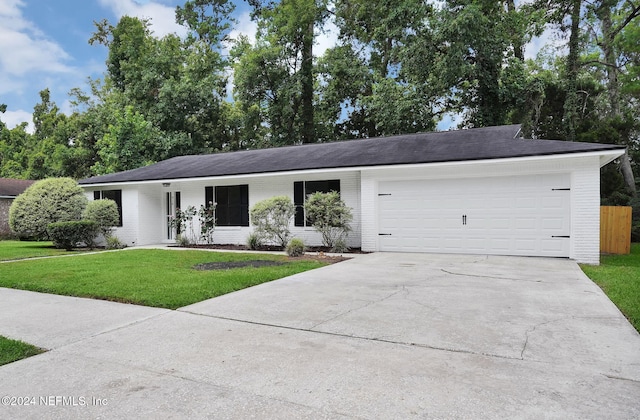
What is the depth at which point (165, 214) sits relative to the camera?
15797 millimetres

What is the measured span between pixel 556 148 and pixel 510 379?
788cm

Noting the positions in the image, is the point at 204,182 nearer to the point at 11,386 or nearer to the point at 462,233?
the point at 462,233

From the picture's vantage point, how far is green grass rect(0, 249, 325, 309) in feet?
19.9

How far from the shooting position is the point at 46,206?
14922 millimetres

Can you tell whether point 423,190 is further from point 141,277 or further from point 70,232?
point 70,232

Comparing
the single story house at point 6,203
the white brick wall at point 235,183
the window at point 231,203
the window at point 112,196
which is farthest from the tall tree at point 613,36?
the single story house at point 6,203

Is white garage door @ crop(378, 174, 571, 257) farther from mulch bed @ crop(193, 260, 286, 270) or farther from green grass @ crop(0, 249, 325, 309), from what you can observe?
mulch bed @ crop(193, 260, 286, 270)

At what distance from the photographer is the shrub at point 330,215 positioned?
11.3 m

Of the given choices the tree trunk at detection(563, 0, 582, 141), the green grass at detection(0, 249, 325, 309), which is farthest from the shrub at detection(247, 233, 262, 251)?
the tree trunk at detection(563, 0, 582, 141)

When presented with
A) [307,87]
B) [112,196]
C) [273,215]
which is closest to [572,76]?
[307,87]

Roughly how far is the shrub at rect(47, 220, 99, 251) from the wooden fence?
1667 cm

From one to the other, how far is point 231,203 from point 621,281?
11063 mm

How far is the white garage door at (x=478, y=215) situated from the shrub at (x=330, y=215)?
1068mm

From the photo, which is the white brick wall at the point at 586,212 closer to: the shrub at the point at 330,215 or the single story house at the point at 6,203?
the shrub at the point at 330,215
